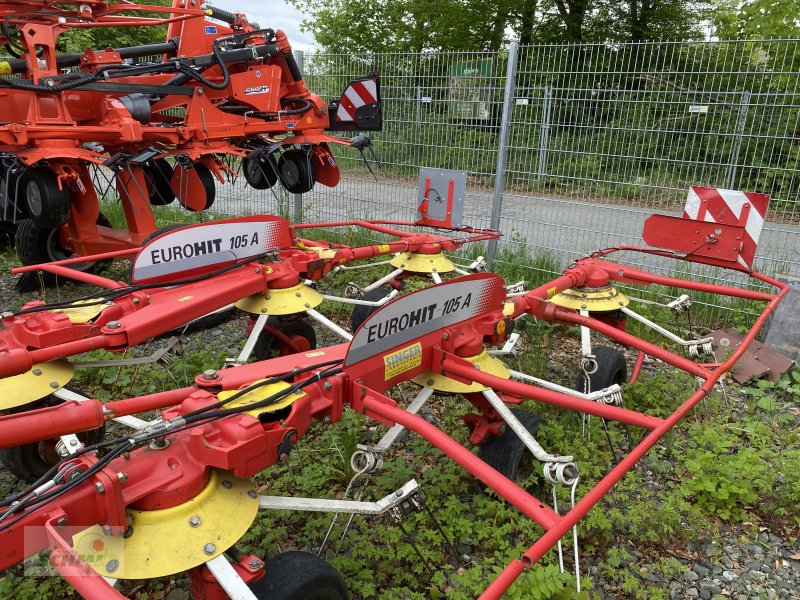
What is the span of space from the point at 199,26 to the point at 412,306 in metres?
5.10

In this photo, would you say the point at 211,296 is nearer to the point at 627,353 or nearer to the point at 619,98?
the point at 627,353

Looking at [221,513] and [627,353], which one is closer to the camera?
[221,513]

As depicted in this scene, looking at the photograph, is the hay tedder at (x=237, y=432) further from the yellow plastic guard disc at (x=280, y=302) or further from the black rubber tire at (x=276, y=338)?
the black rubber tire at (x=276, y=338)

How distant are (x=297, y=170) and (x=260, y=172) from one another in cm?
64

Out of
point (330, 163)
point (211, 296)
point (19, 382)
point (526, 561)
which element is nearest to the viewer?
point (526, 561)

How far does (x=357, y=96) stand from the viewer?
21.0ft

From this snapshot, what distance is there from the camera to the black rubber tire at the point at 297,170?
6258 mm

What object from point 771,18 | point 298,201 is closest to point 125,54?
point 298,201

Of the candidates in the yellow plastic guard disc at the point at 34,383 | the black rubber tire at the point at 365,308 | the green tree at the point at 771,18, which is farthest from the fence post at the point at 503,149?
the green tree at the point at 771,18

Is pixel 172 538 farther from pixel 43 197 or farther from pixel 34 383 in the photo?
pixel 43 197

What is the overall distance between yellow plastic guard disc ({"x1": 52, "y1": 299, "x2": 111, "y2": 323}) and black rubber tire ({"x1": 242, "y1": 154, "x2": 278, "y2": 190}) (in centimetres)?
336

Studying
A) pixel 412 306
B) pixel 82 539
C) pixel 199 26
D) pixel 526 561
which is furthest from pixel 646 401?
pixel 199 26

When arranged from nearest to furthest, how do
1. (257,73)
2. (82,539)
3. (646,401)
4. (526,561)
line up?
1. (526,561)
2. (82,539)
3. (646,401)
4. (257,73)

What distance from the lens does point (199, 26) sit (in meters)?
6.20
